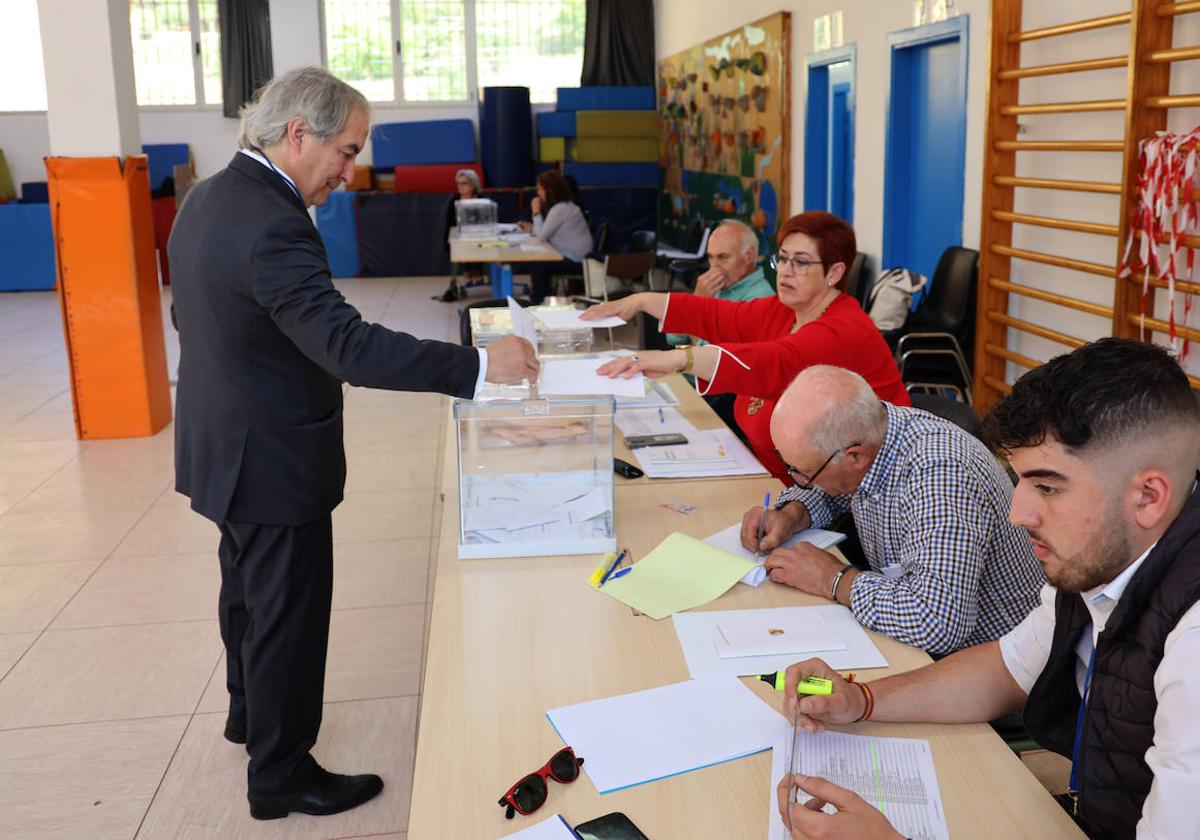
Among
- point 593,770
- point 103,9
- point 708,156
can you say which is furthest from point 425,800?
point 708,156

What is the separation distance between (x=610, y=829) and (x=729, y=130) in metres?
9.08

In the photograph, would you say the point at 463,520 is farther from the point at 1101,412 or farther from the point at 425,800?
the point at 1101,412

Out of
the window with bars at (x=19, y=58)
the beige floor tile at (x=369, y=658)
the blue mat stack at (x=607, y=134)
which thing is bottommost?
the beige floor tile at (x=369, y=658)

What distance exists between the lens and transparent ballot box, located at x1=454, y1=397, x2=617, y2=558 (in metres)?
2.39

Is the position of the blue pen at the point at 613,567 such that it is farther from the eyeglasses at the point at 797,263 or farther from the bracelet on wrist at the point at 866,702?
the eyeglasses at the point at 797,263

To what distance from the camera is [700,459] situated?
307 centimetres

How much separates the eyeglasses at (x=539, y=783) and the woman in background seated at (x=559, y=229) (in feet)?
25.0

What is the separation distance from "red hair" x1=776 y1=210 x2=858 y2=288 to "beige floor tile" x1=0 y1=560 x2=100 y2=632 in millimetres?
2827

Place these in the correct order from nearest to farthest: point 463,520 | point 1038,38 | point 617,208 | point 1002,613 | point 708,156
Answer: point 1002,613
point 463,520
point 1038,38
point 708,156
point 617,208

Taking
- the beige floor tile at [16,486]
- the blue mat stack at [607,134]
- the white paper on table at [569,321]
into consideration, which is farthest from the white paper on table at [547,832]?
the blue mat stack at [607,134]

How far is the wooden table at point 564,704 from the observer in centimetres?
149

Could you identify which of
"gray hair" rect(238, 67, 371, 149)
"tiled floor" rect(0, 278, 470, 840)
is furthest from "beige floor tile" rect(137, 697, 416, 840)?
"gray hair" rect(238, 67, 371, 149)

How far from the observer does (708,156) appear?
10789 mm

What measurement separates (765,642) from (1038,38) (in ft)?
11.9
